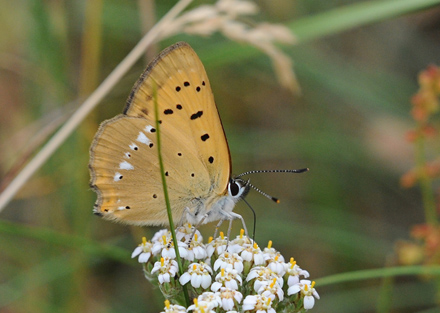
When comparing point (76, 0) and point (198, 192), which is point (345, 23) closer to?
point (198, 192)

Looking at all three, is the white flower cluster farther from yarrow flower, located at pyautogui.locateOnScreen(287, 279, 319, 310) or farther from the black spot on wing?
the black spot on wing

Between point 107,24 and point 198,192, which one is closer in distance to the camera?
point 198,192

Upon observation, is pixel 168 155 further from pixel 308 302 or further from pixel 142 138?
pixel 308 302

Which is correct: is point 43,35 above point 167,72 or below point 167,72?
above

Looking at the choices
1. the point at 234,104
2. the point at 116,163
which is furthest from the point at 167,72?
the point at 234,104

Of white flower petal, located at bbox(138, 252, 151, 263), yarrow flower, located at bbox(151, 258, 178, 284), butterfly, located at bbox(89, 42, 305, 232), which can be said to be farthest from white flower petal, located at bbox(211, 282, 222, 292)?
butterfly, located at bbox(89, 42, 305, 232)
